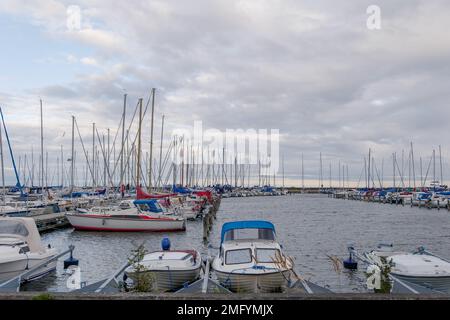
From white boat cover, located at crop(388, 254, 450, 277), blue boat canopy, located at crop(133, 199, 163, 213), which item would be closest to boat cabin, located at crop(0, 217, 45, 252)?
white boat cover, located at crop(388, 254, 450, 277)

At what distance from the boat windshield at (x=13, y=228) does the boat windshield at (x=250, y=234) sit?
28.9 feet

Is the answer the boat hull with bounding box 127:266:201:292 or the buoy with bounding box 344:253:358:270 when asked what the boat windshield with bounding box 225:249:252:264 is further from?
the buoy with bounding box 344:253:358:270

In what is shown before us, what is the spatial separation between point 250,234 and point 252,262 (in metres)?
3.73

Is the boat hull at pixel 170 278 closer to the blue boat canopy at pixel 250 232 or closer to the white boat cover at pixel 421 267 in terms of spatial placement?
the blue boat canopy at pixel 250 232

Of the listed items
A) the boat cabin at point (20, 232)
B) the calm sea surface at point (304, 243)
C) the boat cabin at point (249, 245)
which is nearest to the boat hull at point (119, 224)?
the calm sea surface at point (304, 243)

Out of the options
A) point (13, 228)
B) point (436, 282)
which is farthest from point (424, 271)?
point (13, 228)

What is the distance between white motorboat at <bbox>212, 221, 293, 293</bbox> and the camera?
1513cm

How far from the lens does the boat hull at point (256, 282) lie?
15.1 metres

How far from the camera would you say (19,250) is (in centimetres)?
1842

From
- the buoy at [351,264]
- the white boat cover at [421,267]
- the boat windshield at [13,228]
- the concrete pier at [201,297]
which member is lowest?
the buoy at [351,264]

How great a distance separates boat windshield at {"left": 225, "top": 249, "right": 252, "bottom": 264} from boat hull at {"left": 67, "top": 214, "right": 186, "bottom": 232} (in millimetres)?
24586
